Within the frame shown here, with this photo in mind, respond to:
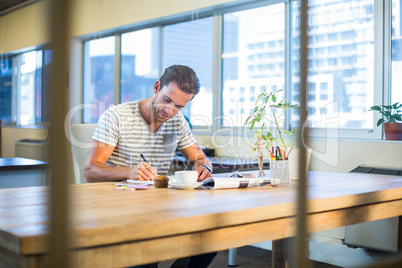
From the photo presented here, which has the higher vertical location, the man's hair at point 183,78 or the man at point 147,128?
the man's hair at point 183,78

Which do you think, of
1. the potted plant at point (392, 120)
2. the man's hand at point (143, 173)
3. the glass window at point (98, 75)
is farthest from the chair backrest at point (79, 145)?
the glass window at point (98, 75)

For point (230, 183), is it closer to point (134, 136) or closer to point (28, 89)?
point (134, 136)

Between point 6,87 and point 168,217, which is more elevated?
point 6,87

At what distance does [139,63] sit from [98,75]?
3.40 feet

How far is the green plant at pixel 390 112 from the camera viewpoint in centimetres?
315

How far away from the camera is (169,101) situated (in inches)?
93.2

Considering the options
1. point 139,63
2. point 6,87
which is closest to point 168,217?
point 139,63

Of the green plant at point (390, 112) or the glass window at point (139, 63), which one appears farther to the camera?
the glass window at point (139, 63)

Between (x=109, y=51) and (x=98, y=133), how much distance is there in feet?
13.7

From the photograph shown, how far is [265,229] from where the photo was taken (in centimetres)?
129

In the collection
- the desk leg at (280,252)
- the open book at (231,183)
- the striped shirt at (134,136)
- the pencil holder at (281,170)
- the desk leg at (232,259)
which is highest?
the striped shirt at (134,136)

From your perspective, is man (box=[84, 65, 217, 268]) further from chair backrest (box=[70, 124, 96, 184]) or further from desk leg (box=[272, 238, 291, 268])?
desk leg (box=[272, 238, 291, 268])

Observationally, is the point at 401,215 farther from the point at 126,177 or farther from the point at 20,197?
the point at 20,197

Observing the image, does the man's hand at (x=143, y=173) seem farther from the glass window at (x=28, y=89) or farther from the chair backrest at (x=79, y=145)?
the glass window at (x=28, y=89)
